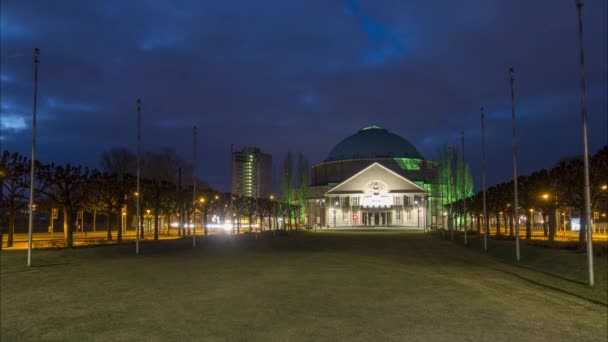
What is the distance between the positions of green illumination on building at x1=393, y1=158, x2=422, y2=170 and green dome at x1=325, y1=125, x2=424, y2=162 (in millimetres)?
2157

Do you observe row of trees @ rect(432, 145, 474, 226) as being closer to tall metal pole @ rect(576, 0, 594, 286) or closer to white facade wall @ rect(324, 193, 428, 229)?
white facade wall @ rect(324, 193, 428, 229)

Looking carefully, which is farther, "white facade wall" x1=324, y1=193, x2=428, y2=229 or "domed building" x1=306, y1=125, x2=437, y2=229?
"domed building" x1=306, y1=125, x2=437, y2=229

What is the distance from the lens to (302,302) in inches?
640

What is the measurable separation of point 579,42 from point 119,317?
2154 cm

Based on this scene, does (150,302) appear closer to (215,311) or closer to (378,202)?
(215,311)

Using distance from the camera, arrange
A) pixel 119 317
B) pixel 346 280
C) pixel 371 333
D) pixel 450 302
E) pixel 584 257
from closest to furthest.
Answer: pixel 371 333, pixel 119 317, pixel 450 302, pixel 346 280, pixel 584 257

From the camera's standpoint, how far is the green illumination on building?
153625mm

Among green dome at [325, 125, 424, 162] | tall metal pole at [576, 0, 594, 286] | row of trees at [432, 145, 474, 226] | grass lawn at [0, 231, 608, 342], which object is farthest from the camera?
green dome at [325, 125, 424, 162]

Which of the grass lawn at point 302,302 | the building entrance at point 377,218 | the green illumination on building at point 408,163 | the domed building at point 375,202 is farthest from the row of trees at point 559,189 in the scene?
the green illumination on building at point 408,163

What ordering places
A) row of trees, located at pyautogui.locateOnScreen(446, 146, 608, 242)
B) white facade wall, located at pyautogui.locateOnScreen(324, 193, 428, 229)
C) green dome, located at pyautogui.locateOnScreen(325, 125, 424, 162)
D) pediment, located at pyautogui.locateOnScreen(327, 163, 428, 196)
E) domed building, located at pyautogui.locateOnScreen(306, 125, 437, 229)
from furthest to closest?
green dome, located at pyautogui.locateOnScreen(325, 125, 424, 162), pediment, located at pyautogui.locateOnScreen(327, 163, 428, 196), domed building, located at pyautogui.locateOnScreen(306, 125, 437, 229), white facade wall, located at pyautogui.locateOnScreen(324, 193, 428, 229), row of trees, located at pyautogui.locateOnScreen(446, 146, 608, 242)

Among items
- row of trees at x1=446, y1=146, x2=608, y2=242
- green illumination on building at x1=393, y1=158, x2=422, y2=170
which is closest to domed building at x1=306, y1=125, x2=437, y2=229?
green illumination on building at x1=393, y1=158, x2=422, y2=170

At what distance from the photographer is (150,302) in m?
16.5

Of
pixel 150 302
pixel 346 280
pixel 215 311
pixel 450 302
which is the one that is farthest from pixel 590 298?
pixel 150 302

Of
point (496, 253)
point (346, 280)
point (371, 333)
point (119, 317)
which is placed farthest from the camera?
point (496, 253)
